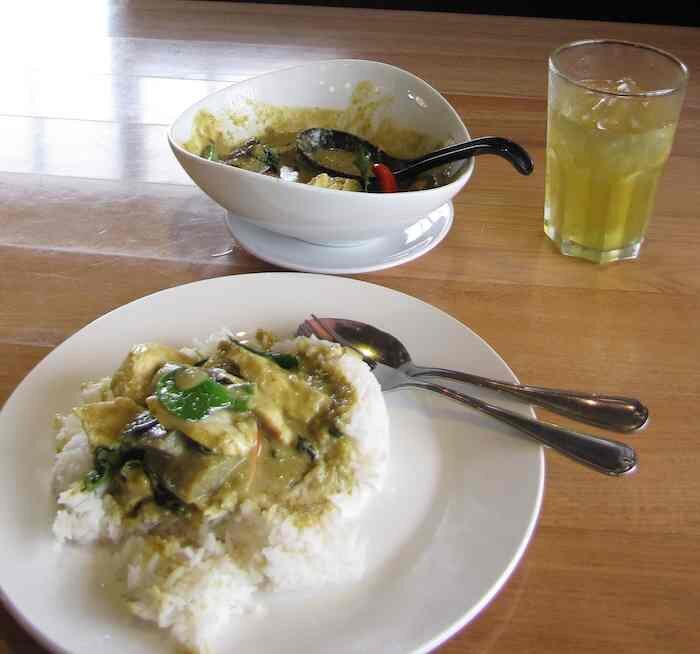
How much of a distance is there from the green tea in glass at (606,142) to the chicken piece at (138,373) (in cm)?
71

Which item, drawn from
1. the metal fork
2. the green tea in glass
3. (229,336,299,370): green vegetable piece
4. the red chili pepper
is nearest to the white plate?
the metal fork

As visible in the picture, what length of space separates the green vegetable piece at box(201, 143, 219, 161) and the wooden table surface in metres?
0.09

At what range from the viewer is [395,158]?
1478 millimetres

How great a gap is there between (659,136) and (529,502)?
2.22ft

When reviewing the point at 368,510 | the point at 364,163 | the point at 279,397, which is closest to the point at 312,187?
the point at 364,163

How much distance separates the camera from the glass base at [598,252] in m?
1.32

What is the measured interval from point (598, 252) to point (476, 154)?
9.7 inches

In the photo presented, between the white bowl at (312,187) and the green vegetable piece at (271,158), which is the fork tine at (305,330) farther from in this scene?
the green vegetable piece at (271,158)

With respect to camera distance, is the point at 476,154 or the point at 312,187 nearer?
the point at 312,187

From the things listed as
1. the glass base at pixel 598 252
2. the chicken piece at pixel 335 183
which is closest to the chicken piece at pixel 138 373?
the chicken piece at pixel 335 183

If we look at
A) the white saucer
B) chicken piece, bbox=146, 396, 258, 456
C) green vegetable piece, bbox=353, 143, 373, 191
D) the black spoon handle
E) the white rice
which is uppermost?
the black spoon handle

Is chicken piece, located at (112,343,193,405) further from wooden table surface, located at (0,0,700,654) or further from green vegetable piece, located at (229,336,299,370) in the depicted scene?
wooden table surface, located at (0,0,700,654)

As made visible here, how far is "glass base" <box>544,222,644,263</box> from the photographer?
4.33 ft

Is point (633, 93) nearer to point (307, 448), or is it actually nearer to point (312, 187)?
point (312, 187)
